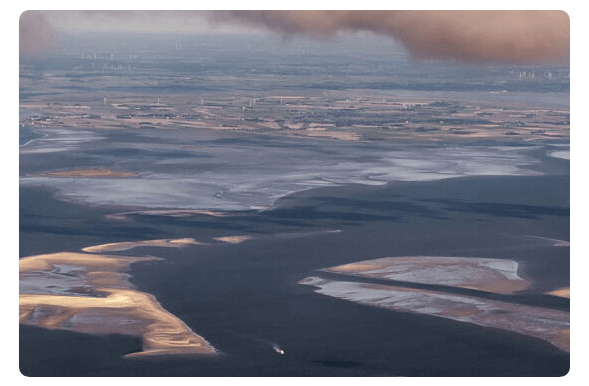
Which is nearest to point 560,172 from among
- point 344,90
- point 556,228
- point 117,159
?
point 556,228

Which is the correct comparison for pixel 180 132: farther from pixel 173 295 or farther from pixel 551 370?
pixel 551 370

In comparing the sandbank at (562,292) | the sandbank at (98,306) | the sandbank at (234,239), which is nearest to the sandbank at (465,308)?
the sandbank at (562,292)

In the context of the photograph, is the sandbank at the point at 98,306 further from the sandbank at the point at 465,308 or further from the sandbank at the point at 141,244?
the sandbank at the point at 465,308

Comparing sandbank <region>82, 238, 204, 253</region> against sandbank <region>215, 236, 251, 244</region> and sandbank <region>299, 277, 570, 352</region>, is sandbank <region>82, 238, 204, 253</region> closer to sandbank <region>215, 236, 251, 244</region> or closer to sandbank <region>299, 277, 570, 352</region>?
sandbank <region>215, 236, 251, 244</region>

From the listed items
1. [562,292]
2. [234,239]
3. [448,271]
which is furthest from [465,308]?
[234,239]

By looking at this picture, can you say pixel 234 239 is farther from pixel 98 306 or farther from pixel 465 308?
pixel 465 308

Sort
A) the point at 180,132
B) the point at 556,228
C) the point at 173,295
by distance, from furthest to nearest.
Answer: the point at 180,132 < the point at 556,228 < the point at 173,295

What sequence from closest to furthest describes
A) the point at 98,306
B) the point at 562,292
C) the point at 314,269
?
the point at 98,306 → the point at 562,292 → the point at 314,269
